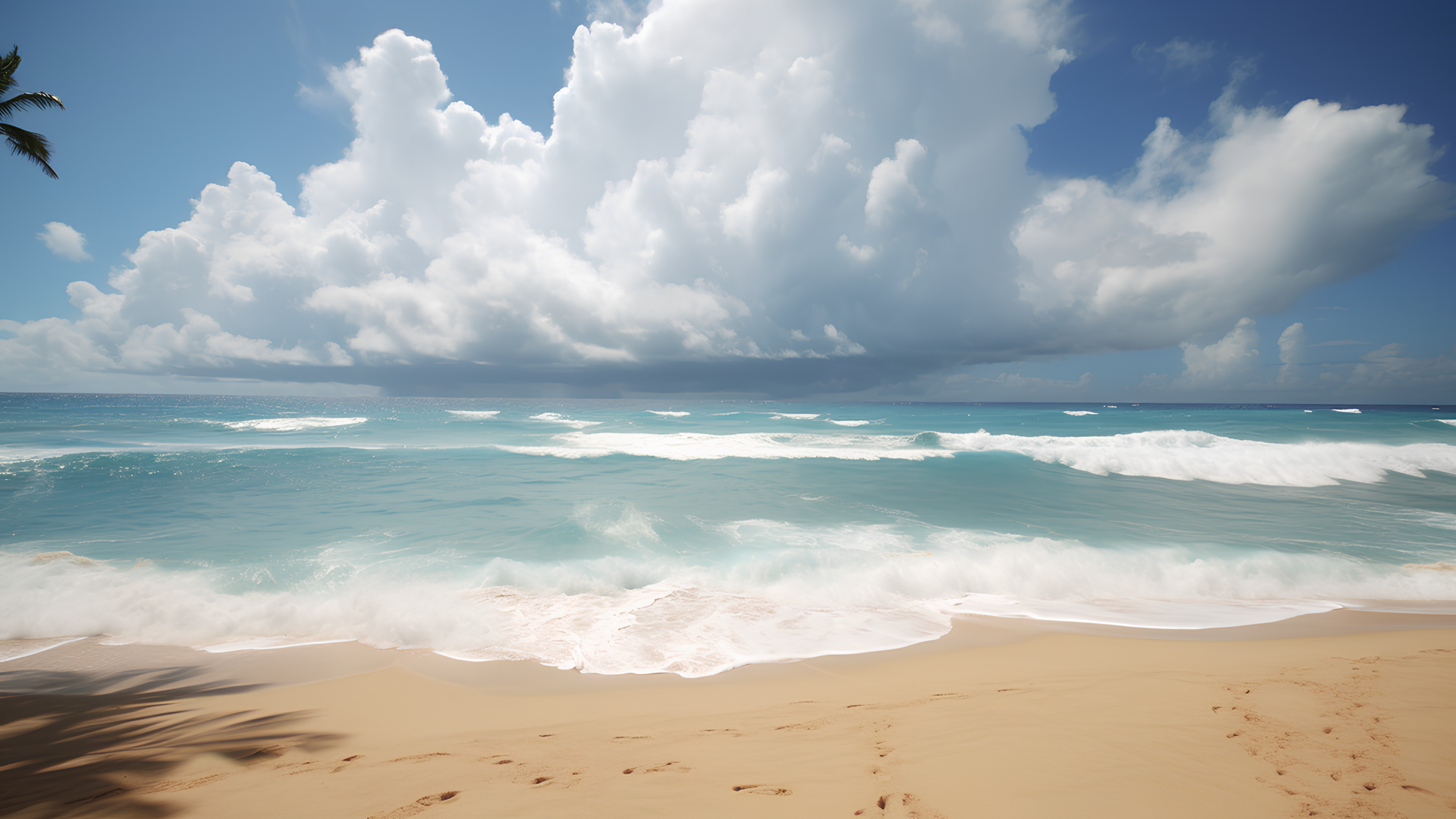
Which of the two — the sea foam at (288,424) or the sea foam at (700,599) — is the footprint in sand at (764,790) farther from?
the sea foam at (288,424)

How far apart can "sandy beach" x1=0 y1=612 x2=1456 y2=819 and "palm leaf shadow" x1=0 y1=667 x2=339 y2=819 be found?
0.08 feet

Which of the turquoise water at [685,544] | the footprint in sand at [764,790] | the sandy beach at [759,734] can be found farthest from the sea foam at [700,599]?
the footprint in sand at [764,790]

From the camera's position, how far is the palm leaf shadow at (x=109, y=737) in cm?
319

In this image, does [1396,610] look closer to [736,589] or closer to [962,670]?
[962,670]

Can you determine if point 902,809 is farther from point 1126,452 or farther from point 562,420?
point 562,420

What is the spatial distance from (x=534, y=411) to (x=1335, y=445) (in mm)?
79289

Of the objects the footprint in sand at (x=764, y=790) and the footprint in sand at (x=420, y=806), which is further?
the footprint in sand at (x=764, y=790)

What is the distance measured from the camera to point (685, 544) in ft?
34.5

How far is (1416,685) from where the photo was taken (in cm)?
465

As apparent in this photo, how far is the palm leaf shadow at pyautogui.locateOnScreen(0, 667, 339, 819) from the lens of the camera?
3.19 m

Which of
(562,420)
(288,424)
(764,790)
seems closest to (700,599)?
(764,790)

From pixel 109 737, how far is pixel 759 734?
5.28 m

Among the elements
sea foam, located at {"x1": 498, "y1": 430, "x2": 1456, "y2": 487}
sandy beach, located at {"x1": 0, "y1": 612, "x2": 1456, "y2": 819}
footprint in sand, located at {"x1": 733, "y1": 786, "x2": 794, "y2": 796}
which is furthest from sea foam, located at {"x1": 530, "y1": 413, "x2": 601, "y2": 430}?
footprint in sand, located at {"x1": 733, "y1": 786, "x2": 794, "y2": 796}

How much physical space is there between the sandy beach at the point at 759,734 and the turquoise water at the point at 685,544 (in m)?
0.71
